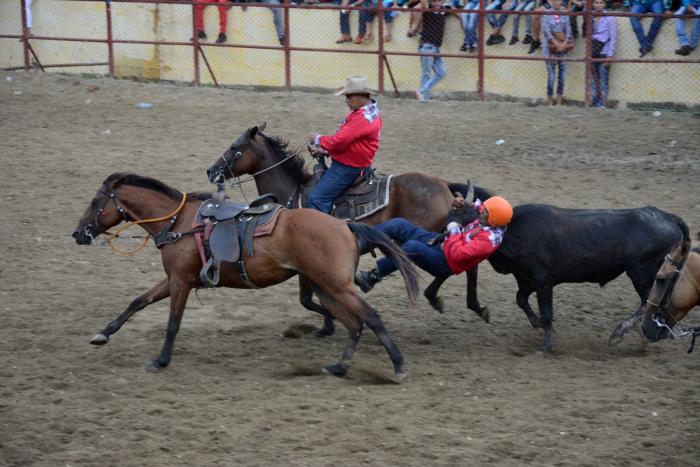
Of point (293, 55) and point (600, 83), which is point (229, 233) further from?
point (293, 55)

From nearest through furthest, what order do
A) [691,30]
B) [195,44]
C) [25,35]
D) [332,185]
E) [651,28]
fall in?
[332,185], [691,30], [651,28], [195,44], [25,35]

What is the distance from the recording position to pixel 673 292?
21.4 feet

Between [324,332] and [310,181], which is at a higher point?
[310,181]

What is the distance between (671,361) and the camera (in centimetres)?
745

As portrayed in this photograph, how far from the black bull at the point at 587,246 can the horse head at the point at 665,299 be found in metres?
0.95

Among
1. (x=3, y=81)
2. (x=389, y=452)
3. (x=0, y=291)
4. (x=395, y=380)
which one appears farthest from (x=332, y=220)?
(x=3, y=81)

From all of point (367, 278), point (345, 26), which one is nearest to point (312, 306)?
point (367, 278)

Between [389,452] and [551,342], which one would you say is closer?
[389,452]

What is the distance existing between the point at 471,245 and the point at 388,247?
27.7 inches

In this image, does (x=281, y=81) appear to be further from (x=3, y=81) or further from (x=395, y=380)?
(x=395, y=380)

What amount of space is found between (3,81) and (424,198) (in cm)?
1144

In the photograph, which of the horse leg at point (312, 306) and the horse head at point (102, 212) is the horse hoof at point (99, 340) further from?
the horse leg at point (312, 306)

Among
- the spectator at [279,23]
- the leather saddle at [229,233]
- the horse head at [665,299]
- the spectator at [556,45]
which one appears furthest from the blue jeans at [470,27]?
the horse head at [665,299]

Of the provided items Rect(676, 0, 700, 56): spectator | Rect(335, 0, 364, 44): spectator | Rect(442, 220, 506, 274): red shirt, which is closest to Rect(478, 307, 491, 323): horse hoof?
Rect(442, 220, 506, 274): red shirt
